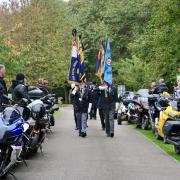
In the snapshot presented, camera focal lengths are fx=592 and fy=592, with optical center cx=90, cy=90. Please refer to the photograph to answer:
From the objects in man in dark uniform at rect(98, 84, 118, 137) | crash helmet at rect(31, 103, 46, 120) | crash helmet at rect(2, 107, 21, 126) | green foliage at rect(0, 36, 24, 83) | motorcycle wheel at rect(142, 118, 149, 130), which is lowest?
motorcycle wheel at rect(142, 118, 149, 130)

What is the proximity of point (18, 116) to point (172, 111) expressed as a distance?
6427 millimetres

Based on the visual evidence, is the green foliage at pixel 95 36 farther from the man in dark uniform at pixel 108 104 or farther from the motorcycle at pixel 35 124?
the motorcycle at pixel 35 124

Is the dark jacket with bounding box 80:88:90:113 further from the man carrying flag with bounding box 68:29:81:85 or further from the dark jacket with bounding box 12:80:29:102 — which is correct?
the dark jacket with bounding box 12:80:29:102

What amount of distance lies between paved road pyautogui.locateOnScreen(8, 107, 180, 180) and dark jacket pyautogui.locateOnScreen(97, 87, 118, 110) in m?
1.30

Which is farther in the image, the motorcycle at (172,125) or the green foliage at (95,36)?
the green foliage at (95,36)

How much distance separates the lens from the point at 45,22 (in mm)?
46375

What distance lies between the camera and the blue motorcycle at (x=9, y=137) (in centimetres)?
947

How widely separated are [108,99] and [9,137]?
1053 cm

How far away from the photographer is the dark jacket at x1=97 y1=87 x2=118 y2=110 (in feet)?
65.1

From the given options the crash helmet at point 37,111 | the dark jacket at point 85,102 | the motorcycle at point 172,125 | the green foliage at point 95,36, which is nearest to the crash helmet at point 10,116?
the crash helmet at point 37,111

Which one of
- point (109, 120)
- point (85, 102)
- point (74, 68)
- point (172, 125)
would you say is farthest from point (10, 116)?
point (74, 68)

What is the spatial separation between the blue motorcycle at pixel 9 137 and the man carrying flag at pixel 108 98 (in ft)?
30.6

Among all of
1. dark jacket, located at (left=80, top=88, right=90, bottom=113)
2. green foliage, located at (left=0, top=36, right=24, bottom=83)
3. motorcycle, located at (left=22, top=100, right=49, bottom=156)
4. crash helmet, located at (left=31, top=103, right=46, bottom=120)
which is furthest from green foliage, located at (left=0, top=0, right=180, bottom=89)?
crash helmet, located at (left=31, top=103, right=46, bottom=120)

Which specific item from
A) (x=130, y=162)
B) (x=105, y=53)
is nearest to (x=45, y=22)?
(x=105, y=53)
